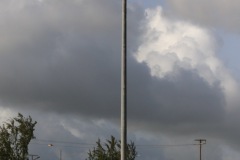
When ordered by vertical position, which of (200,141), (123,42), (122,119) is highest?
(200,141)

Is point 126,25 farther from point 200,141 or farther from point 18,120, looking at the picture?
point 200,141

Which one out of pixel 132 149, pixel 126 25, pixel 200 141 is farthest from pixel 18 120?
pixel 200 141

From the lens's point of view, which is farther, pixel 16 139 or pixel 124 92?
pixel 16 139

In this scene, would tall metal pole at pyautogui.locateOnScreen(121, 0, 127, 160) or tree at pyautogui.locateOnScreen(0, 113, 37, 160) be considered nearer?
tall metal pole at pyautogui.locateOnScreen(121, 0, 127, 160)

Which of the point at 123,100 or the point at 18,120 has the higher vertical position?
the point at 18,120

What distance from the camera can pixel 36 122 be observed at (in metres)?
45.5

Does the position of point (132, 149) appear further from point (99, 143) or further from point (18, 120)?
point (18, 120)

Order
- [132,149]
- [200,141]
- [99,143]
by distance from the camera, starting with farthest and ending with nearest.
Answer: [200,141], [99,143], [132,149]

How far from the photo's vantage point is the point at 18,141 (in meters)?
45.4

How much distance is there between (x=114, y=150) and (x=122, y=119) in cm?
4179

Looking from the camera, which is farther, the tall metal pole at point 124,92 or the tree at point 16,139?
the tree at point 16,139

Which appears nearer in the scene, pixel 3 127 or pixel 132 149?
pixel 3 127

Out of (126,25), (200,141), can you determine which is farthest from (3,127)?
(200,141)

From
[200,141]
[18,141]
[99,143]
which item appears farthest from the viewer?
[200,141]
